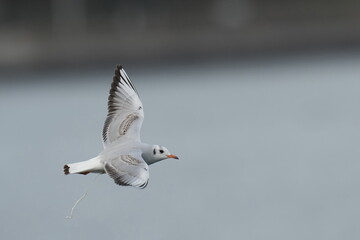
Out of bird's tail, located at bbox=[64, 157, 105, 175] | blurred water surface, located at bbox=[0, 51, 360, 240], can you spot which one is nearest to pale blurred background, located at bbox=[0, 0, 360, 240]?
blurred water surface, located at bbox=[0, 51, 360, 240]

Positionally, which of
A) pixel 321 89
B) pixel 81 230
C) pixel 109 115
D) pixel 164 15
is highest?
pixel 164 15

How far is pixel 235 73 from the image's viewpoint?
20891 mm

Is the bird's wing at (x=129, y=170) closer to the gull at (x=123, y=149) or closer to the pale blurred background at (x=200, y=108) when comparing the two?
the gull at (x=123, y=149)

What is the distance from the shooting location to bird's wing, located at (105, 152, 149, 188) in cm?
517

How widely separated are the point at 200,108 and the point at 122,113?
11.8 meters

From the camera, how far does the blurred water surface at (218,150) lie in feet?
32.4

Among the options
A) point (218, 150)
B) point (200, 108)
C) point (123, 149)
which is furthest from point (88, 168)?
point (200, 108)

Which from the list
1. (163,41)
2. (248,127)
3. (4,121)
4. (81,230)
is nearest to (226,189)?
(81,230)

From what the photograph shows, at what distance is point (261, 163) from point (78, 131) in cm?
426

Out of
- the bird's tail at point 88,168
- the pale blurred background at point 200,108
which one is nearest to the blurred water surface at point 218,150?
the pale blurred background at point 200,108

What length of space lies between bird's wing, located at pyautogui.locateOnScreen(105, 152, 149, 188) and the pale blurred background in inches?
154

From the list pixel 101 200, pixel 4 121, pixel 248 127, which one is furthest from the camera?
pixel 4 121

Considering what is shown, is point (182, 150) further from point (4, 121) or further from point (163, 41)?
point (163, 41)

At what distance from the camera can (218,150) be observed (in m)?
14.0
